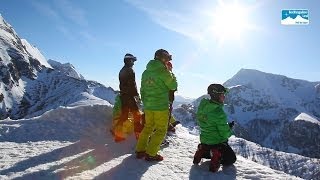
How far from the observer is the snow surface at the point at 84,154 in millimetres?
9680

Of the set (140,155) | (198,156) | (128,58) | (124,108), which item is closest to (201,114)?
(198,156)

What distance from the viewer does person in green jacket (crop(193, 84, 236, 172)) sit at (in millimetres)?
11242

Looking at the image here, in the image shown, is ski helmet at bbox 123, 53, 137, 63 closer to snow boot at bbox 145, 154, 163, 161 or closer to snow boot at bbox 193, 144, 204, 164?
snow boot at bbox 145, 154, 163, 161

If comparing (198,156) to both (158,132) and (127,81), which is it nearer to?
(158,132)

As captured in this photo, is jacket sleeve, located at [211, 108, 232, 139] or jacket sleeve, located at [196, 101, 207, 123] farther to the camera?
jacket sleeve, located at [196, 101, 207, 123]

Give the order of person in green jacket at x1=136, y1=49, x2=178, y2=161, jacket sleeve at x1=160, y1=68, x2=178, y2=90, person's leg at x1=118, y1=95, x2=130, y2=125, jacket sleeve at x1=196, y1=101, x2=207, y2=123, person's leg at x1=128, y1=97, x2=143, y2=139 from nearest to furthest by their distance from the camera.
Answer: jacket sleeve at x1=160, y1=68, x2=178, y2=90 → person in green jacket at x1=136, y1=49, x2=178, y2=161 → jacket sleeve at x1=196, y1=101, x2=207, y2=123 → person's leg at x1=128, y1=97, x2=143, y2=139 → person's leg at x1=118, y1=95, x2=130, y2=125

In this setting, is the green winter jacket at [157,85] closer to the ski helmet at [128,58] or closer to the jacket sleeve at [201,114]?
the jacket sleeve at [201,114]

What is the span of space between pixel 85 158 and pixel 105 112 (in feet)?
16.9

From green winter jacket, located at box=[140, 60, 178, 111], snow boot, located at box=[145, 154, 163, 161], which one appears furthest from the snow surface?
green winter jacket, located at box=[140, 60, 178, 111]

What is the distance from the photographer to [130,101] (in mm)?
14195

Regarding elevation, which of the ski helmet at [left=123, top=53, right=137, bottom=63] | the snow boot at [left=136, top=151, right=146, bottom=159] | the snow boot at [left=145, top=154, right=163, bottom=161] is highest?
the ski helmet at [left=123, top=53, right=137, bottom=63]

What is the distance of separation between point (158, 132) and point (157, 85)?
132 centimetres

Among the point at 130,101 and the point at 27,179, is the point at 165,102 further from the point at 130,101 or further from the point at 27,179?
the point at 27,179

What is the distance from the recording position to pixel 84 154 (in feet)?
38.0
